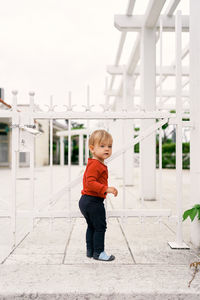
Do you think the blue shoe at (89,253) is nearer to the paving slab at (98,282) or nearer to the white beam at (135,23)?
the paving slab at (98,282)

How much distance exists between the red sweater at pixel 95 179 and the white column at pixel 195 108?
0.94m

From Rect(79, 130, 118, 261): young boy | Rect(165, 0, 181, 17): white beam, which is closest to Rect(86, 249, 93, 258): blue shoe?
Rect(79, 130, 118, 261): young boy

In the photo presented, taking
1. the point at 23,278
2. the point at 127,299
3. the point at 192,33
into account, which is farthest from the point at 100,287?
the point at 192,33

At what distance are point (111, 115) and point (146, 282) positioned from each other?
1.56 meters

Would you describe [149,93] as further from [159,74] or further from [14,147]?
[14,147]

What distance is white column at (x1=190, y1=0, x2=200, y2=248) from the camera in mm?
2609

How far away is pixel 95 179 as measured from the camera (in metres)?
2.27

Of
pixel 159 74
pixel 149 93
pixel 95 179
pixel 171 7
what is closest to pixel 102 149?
pixel 95 179

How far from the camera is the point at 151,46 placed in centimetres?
561

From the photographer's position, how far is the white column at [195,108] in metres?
2.61

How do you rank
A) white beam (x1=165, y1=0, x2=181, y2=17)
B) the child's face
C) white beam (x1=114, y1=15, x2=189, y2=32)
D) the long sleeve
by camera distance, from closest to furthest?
the long sleeve → the child's face → white beam (x1=165, y1=0, x2=181, y2=17) → white beam (x1=114, y1=15, x2=189, y2=32)

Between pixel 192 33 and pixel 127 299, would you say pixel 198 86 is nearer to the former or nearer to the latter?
pixel 192 33

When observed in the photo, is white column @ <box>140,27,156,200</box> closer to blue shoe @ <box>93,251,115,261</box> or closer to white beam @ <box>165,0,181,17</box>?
white beam @ <box>165,0,181,17</box>

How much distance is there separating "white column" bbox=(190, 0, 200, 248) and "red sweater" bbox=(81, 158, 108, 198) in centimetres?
94
